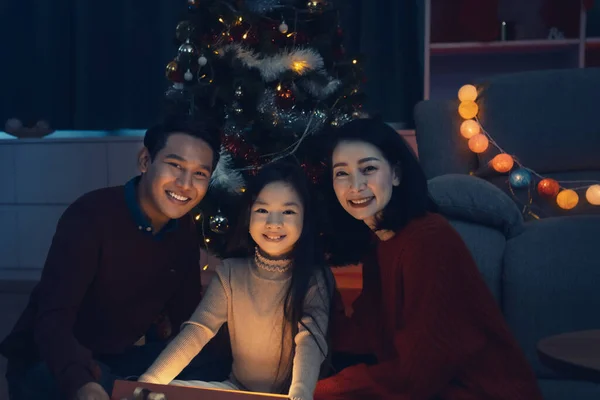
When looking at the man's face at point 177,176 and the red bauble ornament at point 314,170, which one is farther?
the red bauble ornament at point 314,170

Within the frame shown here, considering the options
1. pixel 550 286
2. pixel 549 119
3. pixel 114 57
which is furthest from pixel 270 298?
pixel 114 57

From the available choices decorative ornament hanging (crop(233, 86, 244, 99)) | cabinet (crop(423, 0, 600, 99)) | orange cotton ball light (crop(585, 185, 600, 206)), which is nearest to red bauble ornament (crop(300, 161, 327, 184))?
decorative ornament hanging (crop(233, 86, 244, 99))

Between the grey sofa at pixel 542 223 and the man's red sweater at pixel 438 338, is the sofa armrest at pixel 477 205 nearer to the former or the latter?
the grey sofa at pixel 542 223

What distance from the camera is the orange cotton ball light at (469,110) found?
7.43 ft

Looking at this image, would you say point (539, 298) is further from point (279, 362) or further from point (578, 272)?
point (279, 362)

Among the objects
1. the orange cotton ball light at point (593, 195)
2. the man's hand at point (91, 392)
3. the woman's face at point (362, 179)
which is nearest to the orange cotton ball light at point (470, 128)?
the orange cotton ball light at point (593, 195)

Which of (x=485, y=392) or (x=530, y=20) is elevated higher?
(x=530, y=20)

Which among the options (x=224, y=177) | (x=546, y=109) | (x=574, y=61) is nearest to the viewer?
(x=224, y=177)

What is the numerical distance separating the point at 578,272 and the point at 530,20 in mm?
2198

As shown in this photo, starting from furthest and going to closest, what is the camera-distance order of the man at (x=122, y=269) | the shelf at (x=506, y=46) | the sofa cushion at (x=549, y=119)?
the shelf at (x=506, y=46) → the sofa cushion at (x=549, y=119) → the man at (x=122, y=269)

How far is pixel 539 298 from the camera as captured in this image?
1578 mm

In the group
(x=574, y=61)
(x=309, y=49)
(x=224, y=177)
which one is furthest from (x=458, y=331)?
(x=574, y=61)

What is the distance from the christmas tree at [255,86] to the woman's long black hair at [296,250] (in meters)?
0.58

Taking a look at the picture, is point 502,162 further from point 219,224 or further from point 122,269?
point 122,269
